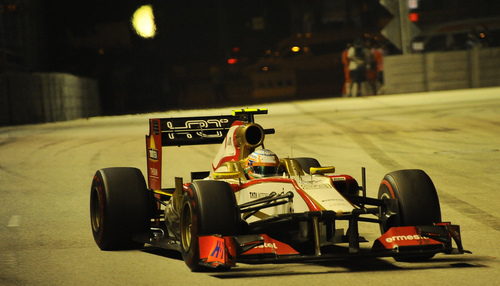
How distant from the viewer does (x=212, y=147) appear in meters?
21.8

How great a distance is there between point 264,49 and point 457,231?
126 feet

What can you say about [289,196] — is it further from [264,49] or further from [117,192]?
[264,49]

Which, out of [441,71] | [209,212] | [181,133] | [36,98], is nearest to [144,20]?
[36,98]

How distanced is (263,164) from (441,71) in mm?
26662

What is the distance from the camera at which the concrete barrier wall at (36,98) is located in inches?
1254

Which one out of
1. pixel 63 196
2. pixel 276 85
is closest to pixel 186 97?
pixel 276 85

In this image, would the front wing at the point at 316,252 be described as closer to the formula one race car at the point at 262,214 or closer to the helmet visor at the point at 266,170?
the formula one race car at the point at 262,214

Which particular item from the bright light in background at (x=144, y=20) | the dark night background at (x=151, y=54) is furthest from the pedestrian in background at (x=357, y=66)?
the bright light in background at (x=144, y=20)

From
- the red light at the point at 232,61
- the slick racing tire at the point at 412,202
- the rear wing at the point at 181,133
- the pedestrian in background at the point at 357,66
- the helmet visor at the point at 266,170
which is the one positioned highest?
the red light at the point at 232,61

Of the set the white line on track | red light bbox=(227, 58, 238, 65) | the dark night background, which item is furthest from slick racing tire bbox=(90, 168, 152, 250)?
red light bbox=(227, 58, 238, 65)

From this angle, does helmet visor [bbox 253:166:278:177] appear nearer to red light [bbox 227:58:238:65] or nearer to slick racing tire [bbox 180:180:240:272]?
slick racing tire [bbox 180:180:240:272]

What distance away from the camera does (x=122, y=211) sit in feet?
32.7

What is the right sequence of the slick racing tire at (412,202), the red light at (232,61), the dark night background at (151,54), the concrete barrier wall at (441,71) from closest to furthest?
the slick racing tire at (412,202)
the concrete barrier wall at (441,71)
the dark night background at (151,54)
the red light at (232,61)

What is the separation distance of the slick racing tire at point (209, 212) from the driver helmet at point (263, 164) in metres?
0.84
